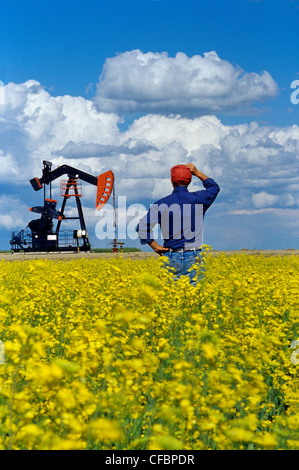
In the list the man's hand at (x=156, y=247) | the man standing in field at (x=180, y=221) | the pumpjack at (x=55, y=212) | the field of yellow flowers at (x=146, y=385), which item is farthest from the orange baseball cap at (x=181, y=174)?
the pumpjack at (x=55, y=212)

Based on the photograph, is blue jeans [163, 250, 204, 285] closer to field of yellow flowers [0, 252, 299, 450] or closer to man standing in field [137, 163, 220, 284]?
man standing in field [137, 163, 220, 284]

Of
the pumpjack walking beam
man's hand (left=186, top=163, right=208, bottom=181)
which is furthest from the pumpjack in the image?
man's hand (left=186, top=163, right=208, bottom=181)

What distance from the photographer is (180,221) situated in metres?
6.40

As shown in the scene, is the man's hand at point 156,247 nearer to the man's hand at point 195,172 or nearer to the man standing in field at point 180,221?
the man standing in field at point 180,221

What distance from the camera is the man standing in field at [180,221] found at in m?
6.38

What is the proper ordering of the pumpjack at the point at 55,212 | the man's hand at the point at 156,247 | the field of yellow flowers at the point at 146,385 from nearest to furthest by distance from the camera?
the field of yellow flowers at the point at 146,385 < the man's hand at the point at 156,247 < the pumpjack at the point at 55,212

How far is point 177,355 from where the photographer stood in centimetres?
433

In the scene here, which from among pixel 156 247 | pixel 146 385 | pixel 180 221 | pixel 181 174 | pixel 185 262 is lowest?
pixel 146 385

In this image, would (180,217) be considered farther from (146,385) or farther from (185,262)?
(146,385)

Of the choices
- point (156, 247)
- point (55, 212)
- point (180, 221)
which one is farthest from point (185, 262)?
point (55, 212)

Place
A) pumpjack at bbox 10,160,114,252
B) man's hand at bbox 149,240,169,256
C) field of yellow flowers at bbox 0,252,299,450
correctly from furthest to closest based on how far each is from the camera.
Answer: pumpjack at bbox 10,160,114,252 → man's hand at bbox 149,240,169,256 → field of yellow flowers at bbox 0,252,299,450

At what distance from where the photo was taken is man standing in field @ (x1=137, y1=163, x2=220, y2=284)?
6.38 metres

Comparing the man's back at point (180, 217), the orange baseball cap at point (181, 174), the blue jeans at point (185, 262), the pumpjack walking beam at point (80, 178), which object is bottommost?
the blue jeans at point (185, 262)

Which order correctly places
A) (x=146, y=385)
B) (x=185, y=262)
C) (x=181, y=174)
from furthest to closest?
(x=185, y=262) < (x=181, y=174) < (x=146, y=385)
